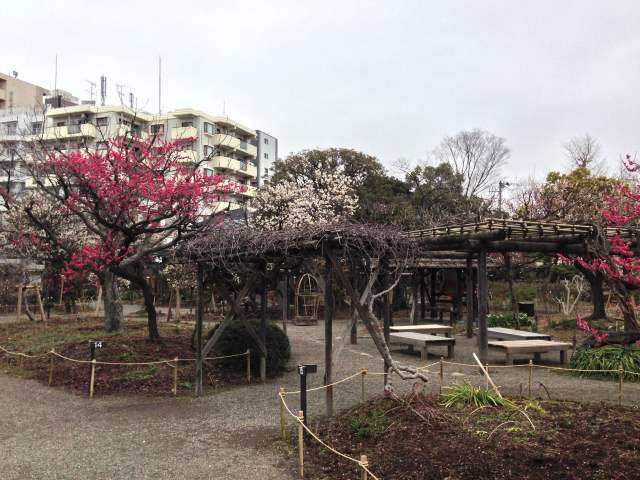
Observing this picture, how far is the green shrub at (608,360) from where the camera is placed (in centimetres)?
983

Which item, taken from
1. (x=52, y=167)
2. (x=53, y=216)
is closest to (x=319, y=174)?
(x=53, y=216)

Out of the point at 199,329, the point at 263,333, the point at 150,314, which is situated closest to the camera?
the point at 199,329

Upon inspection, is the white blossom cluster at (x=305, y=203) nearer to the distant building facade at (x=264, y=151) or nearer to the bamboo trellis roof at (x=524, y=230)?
the bamboo trellis roof at (x=524, y=230)

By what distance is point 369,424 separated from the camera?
621 cm

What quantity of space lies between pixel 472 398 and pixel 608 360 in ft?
16.3

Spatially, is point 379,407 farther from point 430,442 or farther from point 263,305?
point 263,305

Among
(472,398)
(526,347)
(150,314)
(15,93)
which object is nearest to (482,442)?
(472,398)

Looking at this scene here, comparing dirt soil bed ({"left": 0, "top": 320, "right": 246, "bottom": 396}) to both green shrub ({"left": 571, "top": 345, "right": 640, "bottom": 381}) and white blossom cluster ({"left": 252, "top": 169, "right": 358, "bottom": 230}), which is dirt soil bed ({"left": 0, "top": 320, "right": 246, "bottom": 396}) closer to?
green shrub ({"left": 571, "top": 345, "right": 640, "bottom": 381})

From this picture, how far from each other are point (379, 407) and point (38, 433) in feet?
13.8

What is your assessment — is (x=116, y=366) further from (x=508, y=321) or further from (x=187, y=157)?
(x=508, y=321)

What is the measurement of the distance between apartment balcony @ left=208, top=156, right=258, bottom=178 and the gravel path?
37.0 m

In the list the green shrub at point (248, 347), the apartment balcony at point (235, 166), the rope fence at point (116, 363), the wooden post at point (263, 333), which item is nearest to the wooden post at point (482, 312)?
the green shrub at point (248, 347)

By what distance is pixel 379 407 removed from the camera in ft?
22.0

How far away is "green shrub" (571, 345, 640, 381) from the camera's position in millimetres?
9828
